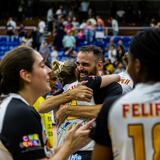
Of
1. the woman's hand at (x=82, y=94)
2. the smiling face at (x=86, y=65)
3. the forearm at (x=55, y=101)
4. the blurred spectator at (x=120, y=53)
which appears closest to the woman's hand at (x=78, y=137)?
the woman's hand at (x=82, y=94)

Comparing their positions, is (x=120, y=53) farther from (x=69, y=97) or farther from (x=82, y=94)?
(x=82, y=94)

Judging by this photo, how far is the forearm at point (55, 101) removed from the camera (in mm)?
4591

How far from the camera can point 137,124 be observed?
9.30 ft

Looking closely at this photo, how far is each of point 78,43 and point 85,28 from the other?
83cm

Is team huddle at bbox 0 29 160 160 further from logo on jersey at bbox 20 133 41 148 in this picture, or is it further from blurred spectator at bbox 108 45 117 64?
blurred spectator at bbox 108 45 117 64

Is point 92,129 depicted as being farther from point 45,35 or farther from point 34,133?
point 45,35

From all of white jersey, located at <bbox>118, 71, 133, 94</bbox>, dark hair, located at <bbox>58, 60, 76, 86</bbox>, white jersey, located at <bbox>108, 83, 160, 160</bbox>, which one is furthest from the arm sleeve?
dark hair, located at <bbox>58, 60, 76, 86</bbox>

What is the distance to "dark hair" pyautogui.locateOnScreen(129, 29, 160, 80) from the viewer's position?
2.83 m

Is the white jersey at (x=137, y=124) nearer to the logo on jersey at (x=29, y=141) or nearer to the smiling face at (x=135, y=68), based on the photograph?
the smiling face at (x=135, y=68)

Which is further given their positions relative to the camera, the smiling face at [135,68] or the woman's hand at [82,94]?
the woman's hand at [82,94]

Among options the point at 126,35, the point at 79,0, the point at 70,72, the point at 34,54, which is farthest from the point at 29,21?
the point at 34,54

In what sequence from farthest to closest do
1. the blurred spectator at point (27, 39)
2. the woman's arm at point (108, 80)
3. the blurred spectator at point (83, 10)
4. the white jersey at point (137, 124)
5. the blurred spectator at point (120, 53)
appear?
the blurred spectator at point (83, 10)
the blurred spectator at point (27, 39)
the blurred spectator at point (120, 53)
the woman's arm at point (108, 80)
the white jersey at point (137, 124)

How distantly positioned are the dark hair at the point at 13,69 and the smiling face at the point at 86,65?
181 cm

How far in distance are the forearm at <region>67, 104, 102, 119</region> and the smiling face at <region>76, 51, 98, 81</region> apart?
0.52 meters
